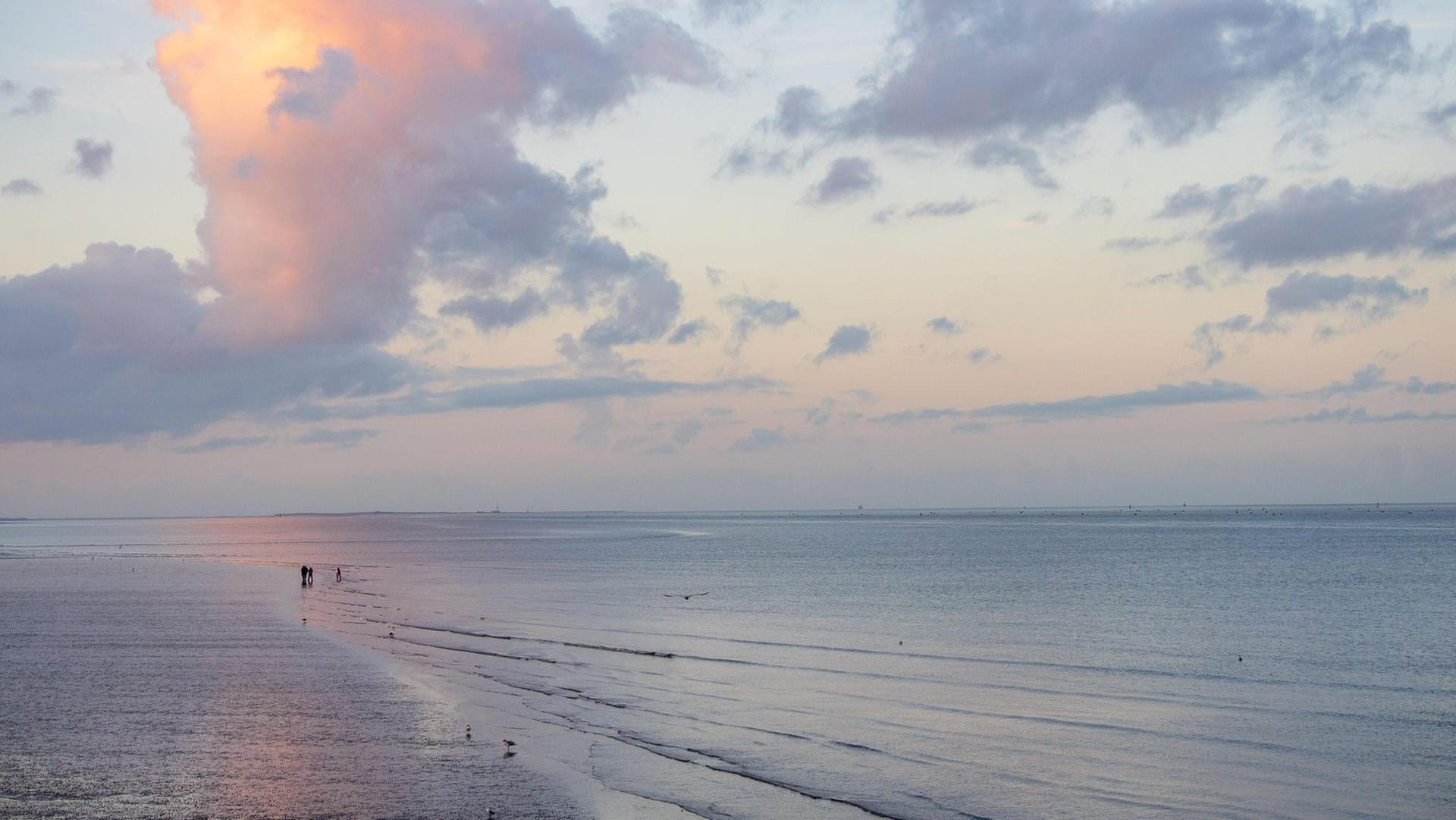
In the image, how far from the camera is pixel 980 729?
3053 centimetres

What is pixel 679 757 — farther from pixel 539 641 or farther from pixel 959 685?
pixel 539 641

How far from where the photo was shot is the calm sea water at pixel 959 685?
24844 millimetres

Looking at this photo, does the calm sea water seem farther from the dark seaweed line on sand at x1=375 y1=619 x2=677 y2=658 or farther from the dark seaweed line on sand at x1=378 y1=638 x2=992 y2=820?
the dark seaweed line on sand at x1=375 y1=619 x2=677 y2=658

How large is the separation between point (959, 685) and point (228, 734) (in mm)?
22658

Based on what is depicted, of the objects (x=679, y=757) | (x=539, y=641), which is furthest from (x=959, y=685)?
(x=539, y=641)

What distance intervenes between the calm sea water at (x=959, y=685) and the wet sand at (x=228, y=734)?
202 cm

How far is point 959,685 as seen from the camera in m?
38.0

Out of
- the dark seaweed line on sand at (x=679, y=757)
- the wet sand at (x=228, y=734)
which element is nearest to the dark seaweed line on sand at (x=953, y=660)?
the dark seaweed line on sand at (x=679, y=757)

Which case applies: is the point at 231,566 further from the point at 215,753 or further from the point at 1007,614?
the point at 215,753

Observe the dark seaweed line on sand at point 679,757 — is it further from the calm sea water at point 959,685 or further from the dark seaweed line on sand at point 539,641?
the dark seaweed line on sand at point 539,641

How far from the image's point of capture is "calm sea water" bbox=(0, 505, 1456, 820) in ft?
81.5

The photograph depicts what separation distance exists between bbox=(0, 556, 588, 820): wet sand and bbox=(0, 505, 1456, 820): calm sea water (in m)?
2.02

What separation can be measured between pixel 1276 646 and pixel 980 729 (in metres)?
23.9

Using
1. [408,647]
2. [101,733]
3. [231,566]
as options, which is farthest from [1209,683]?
[231,566]
